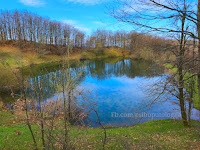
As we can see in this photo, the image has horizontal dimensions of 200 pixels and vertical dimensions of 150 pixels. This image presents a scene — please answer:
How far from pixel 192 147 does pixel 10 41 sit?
212 feet

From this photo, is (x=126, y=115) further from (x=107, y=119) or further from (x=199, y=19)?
(x=199, y=19)

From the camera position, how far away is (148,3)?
3713mm

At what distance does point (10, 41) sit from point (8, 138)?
59.1 metres

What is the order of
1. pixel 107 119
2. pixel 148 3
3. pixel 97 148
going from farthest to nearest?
pixel 107 119, pixel 97 148, pixel 148 3

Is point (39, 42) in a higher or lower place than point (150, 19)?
higher

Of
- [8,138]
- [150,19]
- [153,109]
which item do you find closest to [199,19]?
[150,19]

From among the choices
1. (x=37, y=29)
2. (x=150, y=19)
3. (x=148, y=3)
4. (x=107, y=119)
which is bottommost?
(x=107, y=119)

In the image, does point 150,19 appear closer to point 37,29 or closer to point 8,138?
point 8,138

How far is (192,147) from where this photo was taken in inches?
237

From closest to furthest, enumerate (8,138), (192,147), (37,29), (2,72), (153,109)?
(192,147), (8,138), (153,109), (2,72), (37,29)

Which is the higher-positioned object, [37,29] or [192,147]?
[37,29]

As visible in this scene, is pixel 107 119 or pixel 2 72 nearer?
pixel 107 119

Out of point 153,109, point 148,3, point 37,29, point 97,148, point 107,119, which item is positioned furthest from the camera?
point 37,29

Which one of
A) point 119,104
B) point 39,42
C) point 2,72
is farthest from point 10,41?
point 119,104
